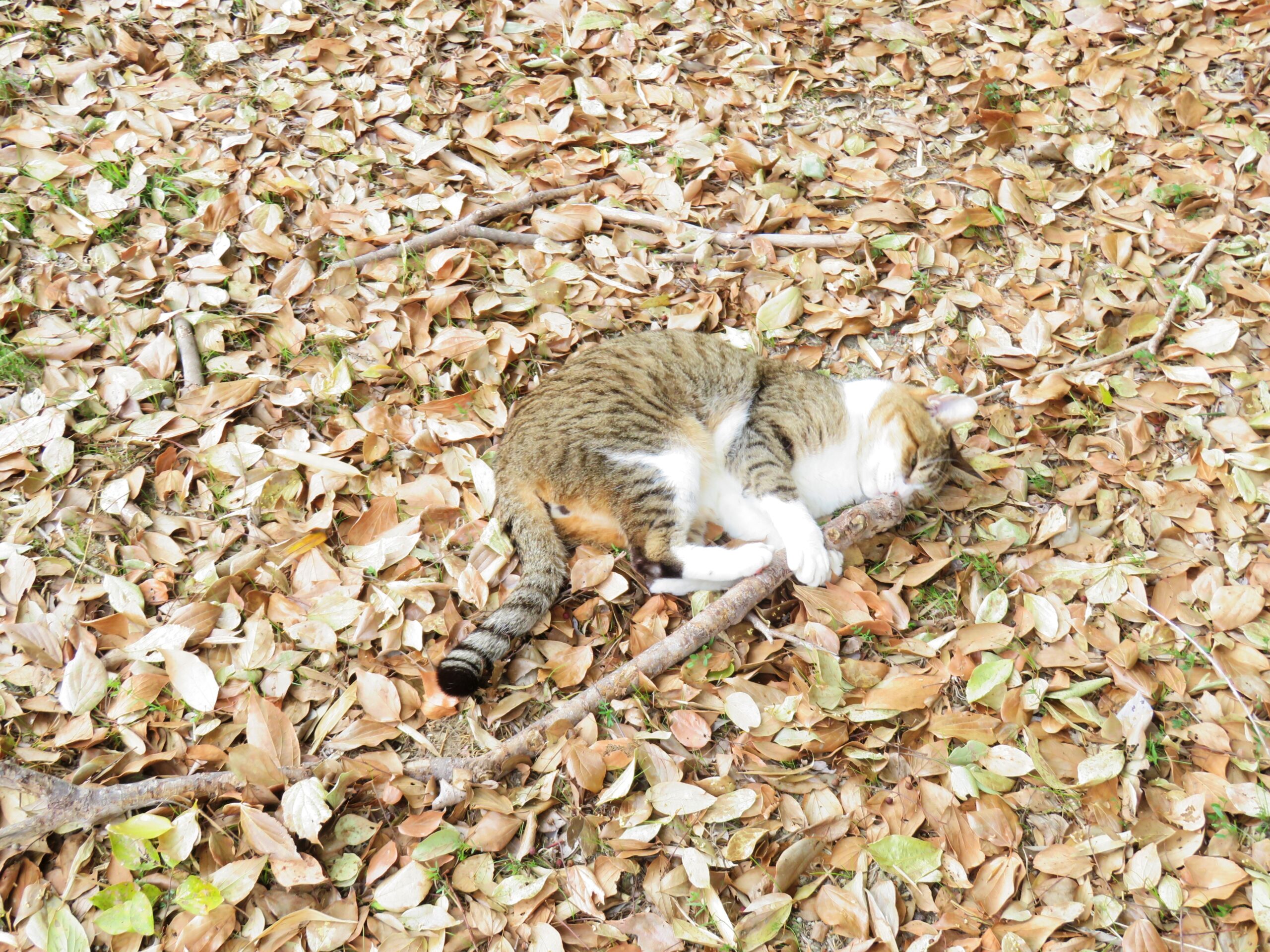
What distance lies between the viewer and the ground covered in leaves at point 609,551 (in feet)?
8.00

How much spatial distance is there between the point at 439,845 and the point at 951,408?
2461 mm

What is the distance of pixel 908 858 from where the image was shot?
248 centimetres

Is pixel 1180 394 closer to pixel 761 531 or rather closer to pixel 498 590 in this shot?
pixel 761 531

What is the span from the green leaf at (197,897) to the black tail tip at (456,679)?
2.61ft

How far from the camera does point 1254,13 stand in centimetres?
472

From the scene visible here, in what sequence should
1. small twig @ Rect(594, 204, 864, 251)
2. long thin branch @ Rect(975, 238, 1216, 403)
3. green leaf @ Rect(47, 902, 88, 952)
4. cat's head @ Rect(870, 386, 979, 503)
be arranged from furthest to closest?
small twig @ Rect(594, 204, 864, 251)
long thin branch @ Rect(975, 238, 1216, 403)
cat's head @ Rect(870, 386, 979, 503)
green leaf @ Rect(47, 902, 88, 952)

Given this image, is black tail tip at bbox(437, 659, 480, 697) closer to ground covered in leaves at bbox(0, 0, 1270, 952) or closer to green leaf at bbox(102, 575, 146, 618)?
ground covered in leaves at bbox(0, 0, 1270, 952)

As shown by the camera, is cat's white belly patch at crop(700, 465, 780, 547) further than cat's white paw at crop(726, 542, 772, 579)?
Yes

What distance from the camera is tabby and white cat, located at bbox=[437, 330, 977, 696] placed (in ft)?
9.94

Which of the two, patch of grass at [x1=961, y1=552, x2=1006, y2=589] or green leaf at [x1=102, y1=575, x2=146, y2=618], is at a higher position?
green leaf at [x1=102, y1=575, x2=146, y2=618]

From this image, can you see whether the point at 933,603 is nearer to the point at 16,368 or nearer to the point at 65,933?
the point at 65,933

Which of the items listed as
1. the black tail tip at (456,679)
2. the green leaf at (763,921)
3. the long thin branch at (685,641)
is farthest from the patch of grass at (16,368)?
the green leaf at (763,921)

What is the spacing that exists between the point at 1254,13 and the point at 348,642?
18.8 feet

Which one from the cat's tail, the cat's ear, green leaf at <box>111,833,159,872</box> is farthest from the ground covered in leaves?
the cat's ear
